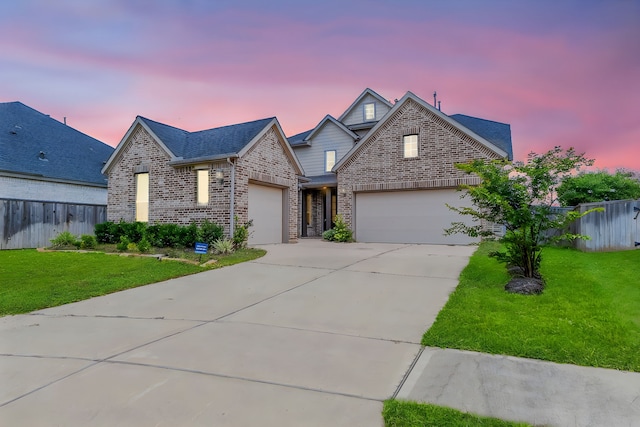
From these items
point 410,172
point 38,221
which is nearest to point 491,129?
point 410,172

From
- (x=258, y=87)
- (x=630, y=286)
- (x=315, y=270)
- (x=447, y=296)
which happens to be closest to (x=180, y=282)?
(x=315, y=270)

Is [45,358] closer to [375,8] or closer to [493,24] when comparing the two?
[375,8]

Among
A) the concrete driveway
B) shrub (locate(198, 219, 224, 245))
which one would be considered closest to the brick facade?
shrub (locate(198, 219, 224, 245))

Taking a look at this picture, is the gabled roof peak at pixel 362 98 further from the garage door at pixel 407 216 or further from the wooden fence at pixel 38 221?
the wooden fence at pixel 38 221

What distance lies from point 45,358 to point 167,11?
36.0 feet

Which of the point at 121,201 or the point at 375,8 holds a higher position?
the point at 375,8

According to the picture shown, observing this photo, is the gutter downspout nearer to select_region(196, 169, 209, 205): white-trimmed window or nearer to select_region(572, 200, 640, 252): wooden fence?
select_region(196, 169, 209, 205): white-trimmed window

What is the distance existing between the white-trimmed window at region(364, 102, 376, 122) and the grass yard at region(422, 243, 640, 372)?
16779mm

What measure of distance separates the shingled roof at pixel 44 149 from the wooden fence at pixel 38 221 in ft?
7.33

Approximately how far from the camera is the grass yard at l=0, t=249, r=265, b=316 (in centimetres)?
637

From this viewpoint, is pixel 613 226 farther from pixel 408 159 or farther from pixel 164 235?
pixel 164 235

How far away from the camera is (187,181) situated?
45.9ft

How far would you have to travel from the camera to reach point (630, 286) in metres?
6.09

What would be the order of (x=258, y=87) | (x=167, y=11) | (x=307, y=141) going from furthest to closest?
(x=307, y=141)
(x=258, y=87)
(x=167, y=11)
